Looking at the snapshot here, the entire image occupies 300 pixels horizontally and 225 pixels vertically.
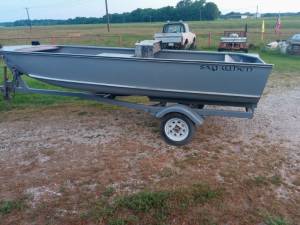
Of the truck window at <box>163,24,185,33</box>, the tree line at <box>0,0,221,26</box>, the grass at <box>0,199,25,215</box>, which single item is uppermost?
the tree line at <box>0,0,221,26</box>

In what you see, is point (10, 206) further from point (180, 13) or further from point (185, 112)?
point (180, 13)

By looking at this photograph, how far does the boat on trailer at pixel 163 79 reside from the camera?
13.4 ft

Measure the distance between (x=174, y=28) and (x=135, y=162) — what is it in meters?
13.4

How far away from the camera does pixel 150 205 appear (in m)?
3.00

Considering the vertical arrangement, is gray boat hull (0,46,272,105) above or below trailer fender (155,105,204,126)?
above

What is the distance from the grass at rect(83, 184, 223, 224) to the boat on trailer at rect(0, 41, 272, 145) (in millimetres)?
1320

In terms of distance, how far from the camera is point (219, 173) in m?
3.67

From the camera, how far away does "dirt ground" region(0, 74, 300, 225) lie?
3031 millimetres

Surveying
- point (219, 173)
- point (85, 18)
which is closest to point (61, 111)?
point (219, 173)

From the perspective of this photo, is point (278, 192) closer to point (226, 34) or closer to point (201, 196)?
point (201, 196)

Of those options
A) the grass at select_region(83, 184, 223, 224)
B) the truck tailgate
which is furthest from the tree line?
the grass at select_region(83, 184, 223, 224)

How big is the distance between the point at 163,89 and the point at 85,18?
111m

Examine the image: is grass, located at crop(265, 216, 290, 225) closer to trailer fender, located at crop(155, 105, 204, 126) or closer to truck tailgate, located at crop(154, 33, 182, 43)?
trailer fender, located at crop(155, 105, 204, 126)

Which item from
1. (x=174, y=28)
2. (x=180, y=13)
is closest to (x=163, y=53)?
(x=174, y=28)
